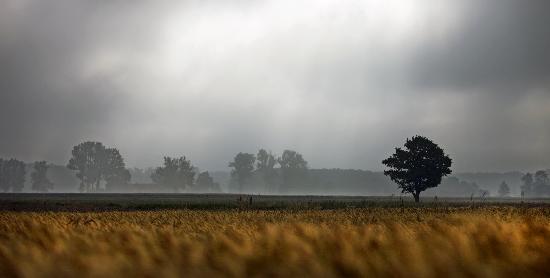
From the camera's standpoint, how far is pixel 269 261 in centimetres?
569

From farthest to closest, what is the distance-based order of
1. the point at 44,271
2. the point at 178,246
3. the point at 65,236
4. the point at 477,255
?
the point at 65,236
the point at 178,246
the point at 477,255
the point at 44,271

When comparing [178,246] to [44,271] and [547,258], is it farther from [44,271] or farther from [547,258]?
[547,258]

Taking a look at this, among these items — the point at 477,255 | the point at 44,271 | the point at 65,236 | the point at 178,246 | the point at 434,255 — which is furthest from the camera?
the point at 65,236

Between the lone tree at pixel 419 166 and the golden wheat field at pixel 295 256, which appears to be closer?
the golden wheat field at pixel 295 256

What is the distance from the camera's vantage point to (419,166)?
81875 millimetres

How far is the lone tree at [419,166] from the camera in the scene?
3209 inches

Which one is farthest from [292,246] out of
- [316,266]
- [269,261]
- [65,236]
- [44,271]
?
[65,236]

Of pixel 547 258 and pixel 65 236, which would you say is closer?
pixel 547 258

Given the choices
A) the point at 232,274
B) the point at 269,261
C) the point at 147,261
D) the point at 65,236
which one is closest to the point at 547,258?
the point at 269,261

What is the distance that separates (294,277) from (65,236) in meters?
4.49

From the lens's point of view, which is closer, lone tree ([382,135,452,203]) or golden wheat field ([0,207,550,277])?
golden wheat field ([0,207,550,277])

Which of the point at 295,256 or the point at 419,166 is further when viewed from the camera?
the point at 419,166

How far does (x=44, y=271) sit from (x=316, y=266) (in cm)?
271

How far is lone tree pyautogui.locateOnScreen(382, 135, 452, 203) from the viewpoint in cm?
8150
